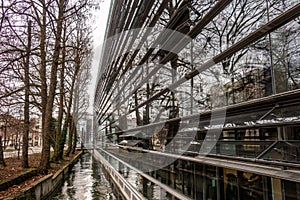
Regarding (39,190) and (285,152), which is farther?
(39,190)

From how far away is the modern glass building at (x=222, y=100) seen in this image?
180 cm

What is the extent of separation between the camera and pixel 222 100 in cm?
275

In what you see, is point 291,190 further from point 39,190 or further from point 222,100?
point 39,190

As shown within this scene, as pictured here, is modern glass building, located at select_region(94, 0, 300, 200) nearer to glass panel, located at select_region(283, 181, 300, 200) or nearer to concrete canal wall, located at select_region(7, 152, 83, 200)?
glass panel, located at select_region(283, 181, 300, 200)

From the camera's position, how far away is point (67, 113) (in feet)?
69.6

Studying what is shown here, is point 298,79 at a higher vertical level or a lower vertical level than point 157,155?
higher

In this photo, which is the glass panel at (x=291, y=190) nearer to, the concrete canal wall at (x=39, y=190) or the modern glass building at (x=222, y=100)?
the modern glass building at (x=222, y=100)

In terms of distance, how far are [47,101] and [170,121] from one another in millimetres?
7890

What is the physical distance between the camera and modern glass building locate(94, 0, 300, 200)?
1.80 m

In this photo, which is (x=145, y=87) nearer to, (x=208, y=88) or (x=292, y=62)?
(x=208, y=88)

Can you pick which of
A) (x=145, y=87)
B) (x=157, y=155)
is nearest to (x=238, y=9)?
(x=157, y=155)

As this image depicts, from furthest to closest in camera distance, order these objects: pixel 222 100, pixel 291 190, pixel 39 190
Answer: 1. pixel 39 190
2. pixel 222 100
3. pixel 291 190

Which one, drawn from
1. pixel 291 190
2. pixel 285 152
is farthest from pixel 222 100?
pixel 291 190

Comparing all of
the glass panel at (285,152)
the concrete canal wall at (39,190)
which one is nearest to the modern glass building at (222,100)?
the glass panel at (285,152)
